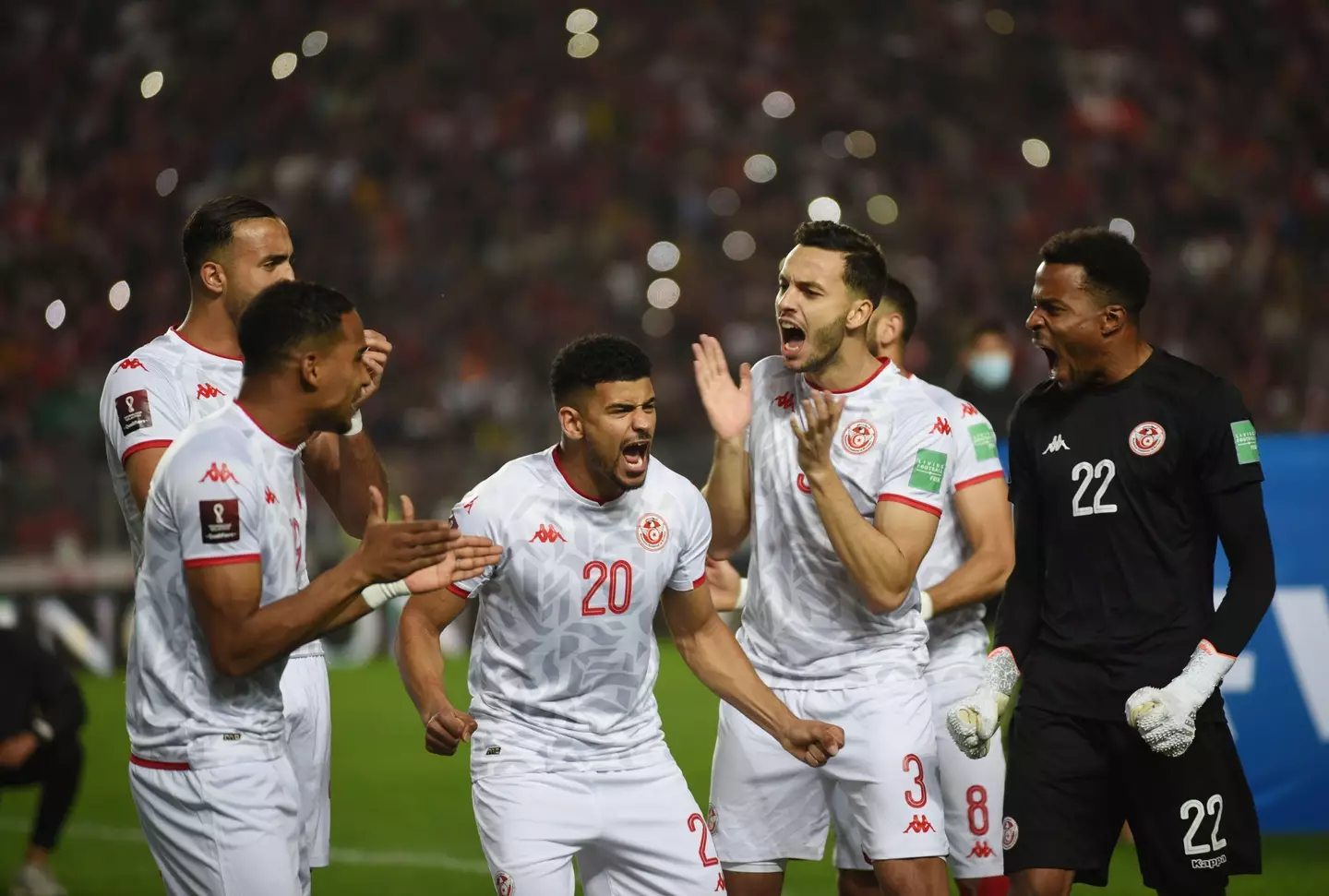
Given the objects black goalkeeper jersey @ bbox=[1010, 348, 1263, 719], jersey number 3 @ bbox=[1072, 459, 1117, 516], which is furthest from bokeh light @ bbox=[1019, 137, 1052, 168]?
jersey number 3 @ bbox=[1072, 459, 1117, 516]

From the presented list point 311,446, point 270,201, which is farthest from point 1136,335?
point 270,201

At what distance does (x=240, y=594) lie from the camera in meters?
3.82

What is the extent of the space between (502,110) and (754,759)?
19.3m

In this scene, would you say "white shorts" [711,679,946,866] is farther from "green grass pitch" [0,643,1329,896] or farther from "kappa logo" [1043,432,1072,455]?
"green grass pitch" [0,643,1329,896]

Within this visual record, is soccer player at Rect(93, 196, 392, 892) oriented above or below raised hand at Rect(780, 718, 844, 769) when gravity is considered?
above

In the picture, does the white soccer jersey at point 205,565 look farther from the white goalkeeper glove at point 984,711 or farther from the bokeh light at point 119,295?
the bokeh light at point 119,295

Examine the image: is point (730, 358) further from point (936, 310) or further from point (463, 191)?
point (463, 191)

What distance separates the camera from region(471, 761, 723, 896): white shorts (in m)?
4.63

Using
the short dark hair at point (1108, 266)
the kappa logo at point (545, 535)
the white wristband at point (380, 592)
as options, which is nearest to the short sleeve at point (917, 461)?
the short dark hair at point (1108, 266)

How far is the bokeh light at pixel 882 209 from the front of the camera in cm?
2272

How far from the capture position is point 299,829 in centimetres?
441

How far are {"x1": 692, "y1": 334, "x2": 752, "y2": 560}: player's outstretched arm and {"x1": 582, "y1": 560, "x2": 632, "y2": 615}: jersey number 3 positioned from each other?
575 mm

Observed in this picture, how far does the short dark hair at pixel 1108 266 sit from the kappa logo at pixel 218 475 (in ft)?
8.42

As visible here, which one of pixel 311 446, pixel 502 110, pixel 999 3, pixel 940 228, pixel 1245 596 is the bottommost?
pixel 1245 596
